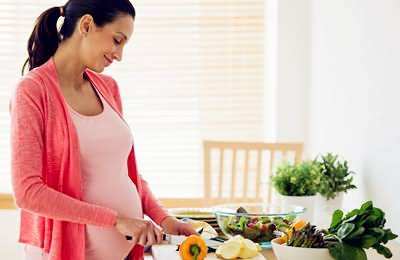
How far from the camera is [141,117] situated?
389 cm

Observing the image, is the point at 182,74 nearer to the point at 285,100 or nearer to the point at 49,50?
the point at 285,100

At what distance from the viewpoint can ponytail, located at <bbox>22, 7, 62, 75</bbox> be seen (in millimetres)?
1931

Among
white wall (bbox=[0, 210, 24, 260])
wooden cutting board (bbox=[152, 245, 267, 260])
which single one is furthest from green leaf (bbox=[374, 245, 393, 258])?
white wall (bbox=[0, 210, 24, 260])

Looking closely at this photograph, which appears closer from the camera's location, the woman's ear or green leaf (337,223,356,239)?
green leaf (337,223,356,239)

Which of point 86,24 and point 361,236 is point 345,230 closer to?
point 361,236

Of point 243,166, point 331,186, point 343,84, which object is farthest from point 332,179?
point 243,166

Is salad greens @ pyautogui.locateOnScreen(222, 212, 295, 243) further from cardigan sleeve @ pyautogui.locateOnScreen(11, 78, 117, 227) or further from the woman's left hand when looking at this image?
cardigan sleeve @ pyautogui.locateOnScreen(11, 78, 117, 227)

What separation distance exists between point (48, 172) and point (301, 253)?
1.98 ft

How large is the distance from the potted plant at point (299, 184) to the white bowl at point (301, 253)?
813 millimetres

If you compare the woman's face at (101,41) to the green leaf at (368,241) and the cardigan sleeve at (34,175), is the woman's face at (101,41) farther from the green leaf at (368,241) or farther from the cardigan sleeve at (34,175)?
the green leaf at (368,241)

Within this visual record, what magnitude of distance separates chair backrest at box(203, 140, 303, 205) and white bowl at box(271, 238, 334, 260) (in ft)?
4.36

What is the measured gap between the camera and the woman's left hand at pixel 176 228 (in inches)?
78.9

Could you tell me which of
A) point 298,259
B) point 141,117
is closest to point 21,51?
point 141,117

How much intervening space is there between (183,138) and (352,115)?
123 cm
